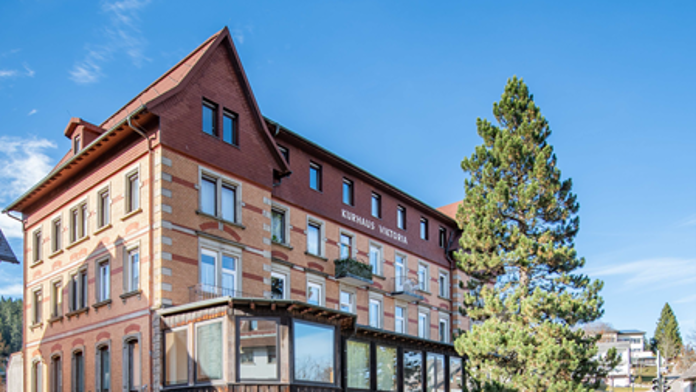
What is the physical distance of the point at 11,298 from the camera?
4774 inches

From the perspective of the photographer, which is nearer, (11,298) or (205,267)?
(205,267)

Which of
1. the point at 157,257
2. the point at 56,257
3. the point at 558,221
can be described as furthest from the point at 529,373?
the point at 56,257

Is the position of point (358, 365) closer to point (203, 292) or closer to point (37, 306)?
point (203, 292)

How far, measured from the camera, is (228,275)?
82.8 feet

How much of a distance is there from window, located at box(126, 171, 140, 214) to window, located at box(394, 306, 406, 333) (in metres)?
16.3

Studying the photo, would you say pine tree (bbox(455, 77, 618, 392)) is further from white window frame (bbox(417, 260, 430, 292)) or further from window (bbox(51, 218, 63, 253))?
window (bbox(51, 218, 63, 253))

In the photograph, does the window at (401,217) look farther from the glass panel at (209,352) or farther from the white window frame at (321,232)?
the glass panel at (209,352)

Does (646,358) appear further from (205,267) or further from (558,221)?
(205,267)

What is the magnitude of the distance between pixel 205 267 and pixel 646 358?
11067 cm

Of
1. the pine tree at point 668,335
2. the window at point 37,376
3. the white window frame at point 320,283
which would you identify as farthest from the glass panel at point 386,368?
the pine tree at point 668,335

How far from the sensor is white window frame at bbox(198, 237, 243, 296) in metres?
24.3

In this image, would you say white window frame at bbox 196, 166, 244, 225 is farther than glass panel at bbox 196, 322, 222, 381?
Yes

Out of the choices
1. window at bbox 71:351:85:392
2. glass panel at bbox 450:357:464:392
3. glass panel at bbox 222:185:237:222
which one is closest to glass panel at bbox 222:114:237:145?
glass panel at bbox 222:185:237:222

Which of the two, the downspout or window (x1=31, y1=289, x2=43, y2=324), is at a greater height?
the downspout
